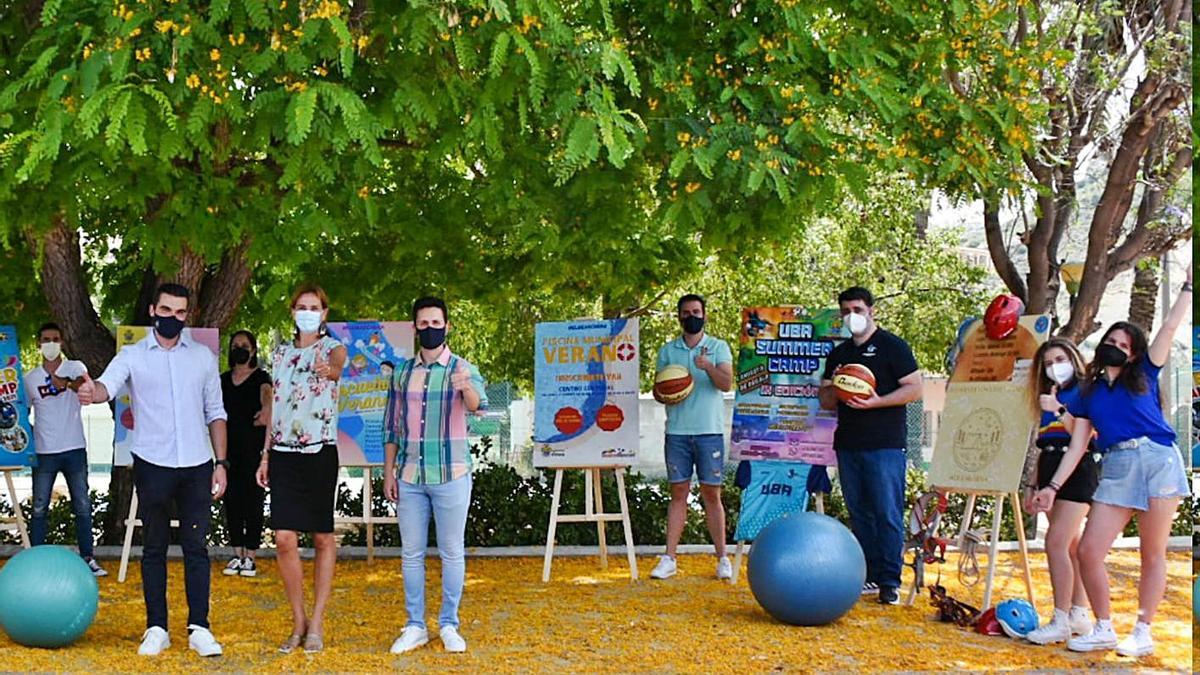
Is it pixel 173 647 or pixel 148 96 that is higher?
pixel 148 96

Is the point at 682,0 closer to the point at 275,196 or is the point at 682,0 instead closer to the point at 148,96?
the point at 275,196

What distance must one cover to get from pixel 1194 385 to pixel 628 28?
239 inches

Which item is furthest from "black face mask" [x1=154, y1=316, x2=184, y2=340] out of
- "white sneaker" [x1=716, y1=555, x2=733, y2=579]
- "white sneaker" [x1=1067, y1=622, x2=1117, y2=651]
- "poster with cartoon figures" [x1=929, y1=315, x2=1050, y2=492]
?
"white sneaker" [x1=1067, y1=622, x2=1117, y2=651]

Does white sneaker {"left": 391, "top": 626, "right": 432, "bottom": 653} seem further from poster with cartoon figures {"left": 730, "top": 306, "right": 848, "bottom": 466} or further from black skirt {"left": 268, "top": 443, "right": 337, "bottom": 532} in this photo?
poster with cartoon figures {"left": 730, "top": 306, "right": 848, "bottom": 466}

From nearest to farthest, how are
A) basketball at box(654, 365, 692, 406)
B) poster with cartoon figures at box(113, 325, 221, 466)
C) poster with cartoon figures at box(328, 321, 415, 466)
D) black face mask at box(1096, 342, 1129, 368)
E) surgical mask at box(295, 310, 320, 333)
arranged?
black face mask at box(1096, 342, 1129, 368)
surgical mask at box(295, 310, 320, 333)
basketball at box(654, 365, 692, 406)
poster with cartoon figures at box(113, 325, 221, 466)
poster with cartoon figures at box(328, 321, 415, 466)

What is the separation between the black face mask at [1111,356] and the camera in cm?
720

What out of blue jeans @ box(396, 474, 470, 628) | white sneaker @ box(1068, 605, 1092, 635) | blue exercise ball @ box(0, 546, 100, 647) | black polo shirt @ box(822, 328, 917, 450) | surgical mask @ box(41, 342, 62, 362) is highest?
surgical mask @ box(41, 342, 62, 362)

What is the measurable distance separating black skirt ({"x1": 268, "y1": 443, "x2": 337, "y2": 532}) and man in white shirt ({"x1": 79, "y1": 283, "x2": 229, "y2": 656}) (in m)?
0.36

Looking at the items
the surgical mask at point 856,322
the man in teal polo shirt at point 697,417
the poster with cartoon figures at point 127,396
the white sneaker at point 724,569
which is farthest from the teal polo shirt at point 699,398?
the poster with cartoon figures at point 127,396

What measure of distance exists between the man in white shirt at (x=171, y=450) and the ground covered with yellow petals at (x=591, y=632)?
0.35 m

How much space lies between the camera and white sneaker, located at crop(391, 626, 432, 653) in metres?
7.57

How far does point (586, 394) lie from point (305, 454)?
139 inches

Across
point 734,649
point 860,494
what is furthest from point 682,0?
point 734,649

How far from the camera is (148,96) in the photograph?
288 inches
